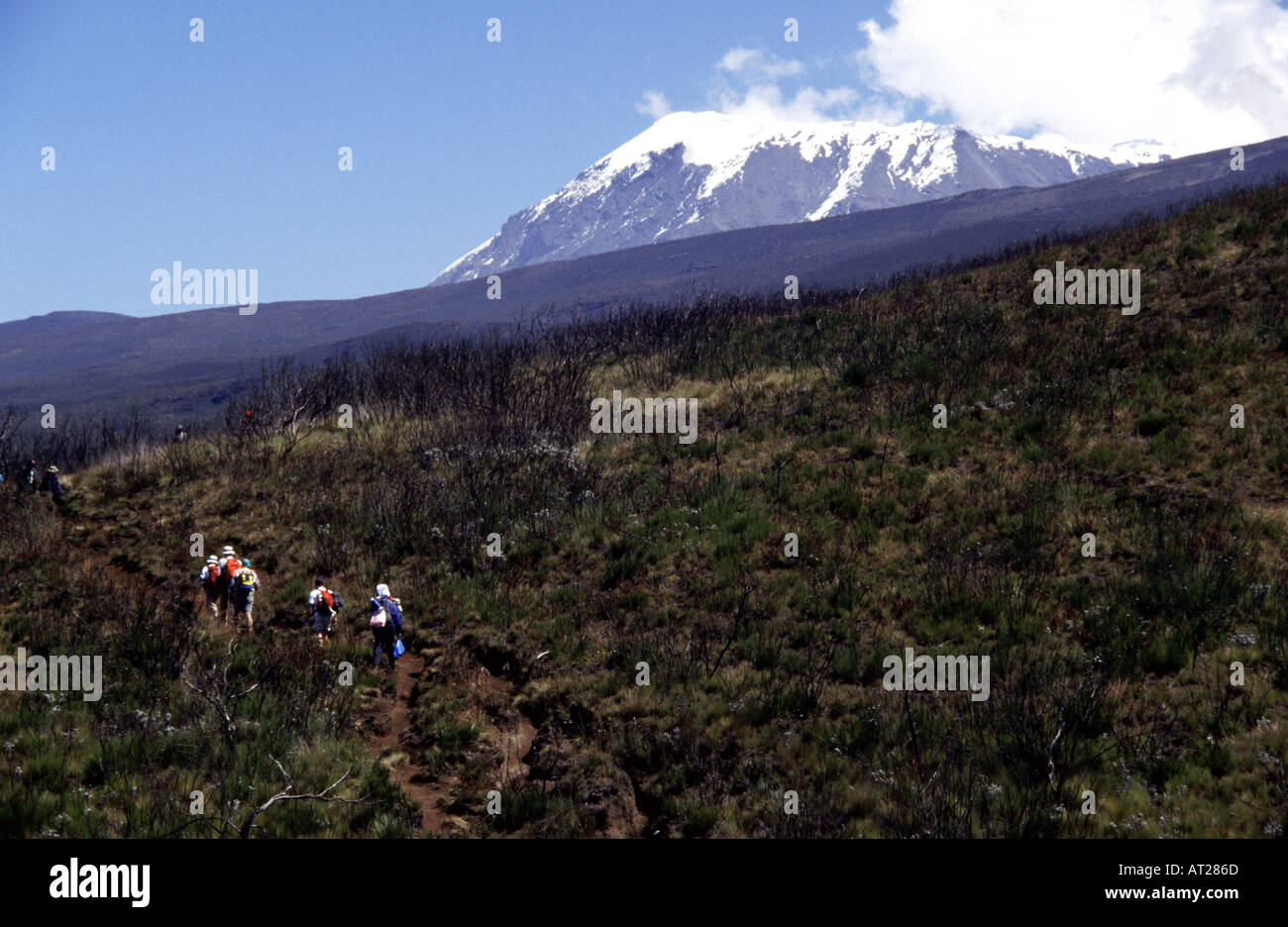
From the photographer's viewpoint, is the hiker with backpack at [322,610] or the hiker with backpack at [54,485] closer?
the hiker with backpack at [322,610]

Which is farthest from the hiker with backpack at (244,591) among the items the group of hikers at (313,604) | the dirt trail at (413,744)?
the dirt trail at (413,744)

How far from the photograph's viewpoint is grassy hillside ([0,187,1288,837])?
9.27 metres

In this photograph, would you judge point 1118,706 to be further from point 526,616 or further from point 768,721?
point 526,616

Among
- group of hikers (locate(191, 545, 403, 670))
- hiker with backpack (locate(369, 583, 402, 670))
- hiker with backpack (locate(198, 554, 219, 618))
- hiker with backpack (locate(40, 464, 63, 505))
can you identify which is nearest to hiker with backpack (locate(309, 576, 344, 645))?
group of hikers (locate(191, 545, 403, 670))

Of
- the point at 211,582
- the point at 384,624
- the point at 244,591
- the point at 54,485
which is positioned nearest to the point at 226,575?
the point at 211,582

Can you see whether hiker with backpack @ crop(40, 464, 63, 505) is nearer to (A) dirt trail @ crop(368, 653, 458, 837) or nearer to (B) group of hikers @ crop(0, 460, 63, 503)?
(B) group of hikers @ crop(0, 460, 63, 503)

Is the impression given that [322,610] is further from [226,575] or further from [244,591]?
[226,575]

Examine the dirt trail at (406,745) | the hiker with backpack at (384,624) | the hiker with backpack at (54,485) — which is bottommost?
the dirt trail at (406,745)

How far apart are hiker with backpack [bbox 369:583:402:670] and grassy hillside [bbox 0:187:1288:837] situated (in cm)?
58

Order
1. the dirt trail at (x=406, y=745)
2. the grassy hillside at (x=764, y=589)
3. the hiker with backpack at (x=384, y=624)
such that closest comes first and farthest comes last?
the grassy hillside at (x=764, y=589) → the dirt trail at (x=406, y=745) → the hiker with backpack at (x=384, y=624)

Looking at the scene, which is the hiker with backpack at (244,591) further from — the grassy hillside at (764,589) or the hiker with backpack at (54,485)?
the hiker with backpack at (54,485)

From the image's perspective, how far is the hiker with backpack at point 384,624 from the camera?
1428cm

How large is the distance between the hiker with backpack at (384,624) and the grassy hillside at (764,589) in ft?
1.90
